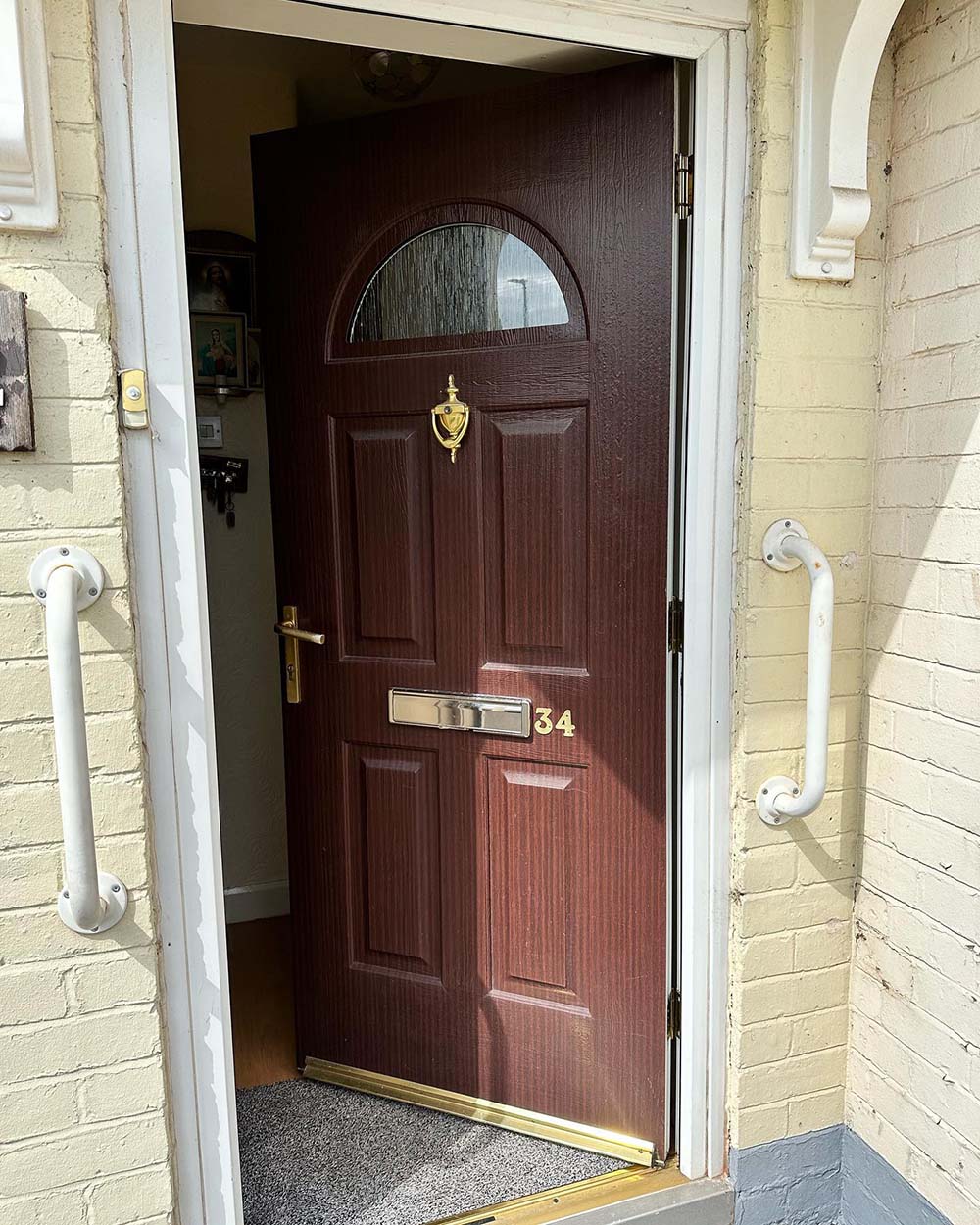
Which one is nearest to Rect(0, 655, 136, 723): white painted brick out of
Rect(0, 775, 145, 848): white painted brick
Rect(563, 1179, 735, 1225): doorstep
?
Rect(0, 775, 145, 848): white painted brick

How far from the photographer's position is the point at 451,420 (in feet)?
6.11

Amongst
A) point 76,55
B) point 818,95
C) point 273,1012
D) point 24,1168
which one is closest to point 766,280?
point 818,95

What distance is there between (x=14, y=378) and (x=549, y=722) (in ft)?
3.67

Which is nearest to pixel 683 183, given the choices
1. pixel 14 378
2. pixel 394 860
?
pixel 14 378

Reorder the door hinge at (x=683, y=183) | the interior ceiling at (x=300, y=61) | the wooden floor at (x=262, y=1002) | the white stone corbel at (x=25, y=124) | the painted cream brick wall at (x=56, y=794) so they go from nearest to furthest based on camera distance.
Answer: the white stone corbel at (x=25, y=124) < the painted cream brick wall at (x=56, y=794) < the door hinge at (x=683, y=183) < the wooden floor at (x=262, y=1002) < the interior ceiling at (x=300, y=61)

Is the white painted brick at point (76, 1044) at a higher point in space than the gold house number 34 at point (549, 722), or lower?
lower

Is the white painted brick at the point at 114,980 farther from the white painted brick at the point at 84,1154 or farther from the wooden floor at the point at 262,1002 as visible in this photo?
the wooden floor at the point at 262,1002

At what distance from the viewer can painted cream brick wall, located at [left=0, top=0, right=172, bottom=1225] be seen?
1.27 meters

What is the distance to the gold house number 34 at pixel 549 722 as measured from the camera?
6.09 feet

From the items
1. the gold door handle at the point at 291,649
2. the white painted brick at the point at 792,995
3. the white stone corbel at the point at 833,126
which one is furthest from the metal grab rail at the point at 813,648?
the gold door handle at the point at 291,649

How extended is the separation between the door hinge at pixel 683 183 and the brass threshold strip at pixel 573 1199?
1816mm

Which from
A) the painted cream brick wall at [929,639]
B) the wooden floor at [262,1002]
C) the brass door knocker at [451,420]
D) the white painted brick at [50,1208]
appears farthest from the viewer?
the wooden floor at [262,1002]

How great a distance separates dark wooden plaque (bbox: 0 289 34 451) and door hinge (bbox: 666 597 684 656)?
1098 mm

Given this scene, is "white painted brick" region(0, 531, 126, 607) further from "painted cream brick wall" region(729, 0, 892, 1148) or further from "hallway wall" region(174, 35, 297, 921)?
"hallway wall" region(174, 35, 297, 921)
